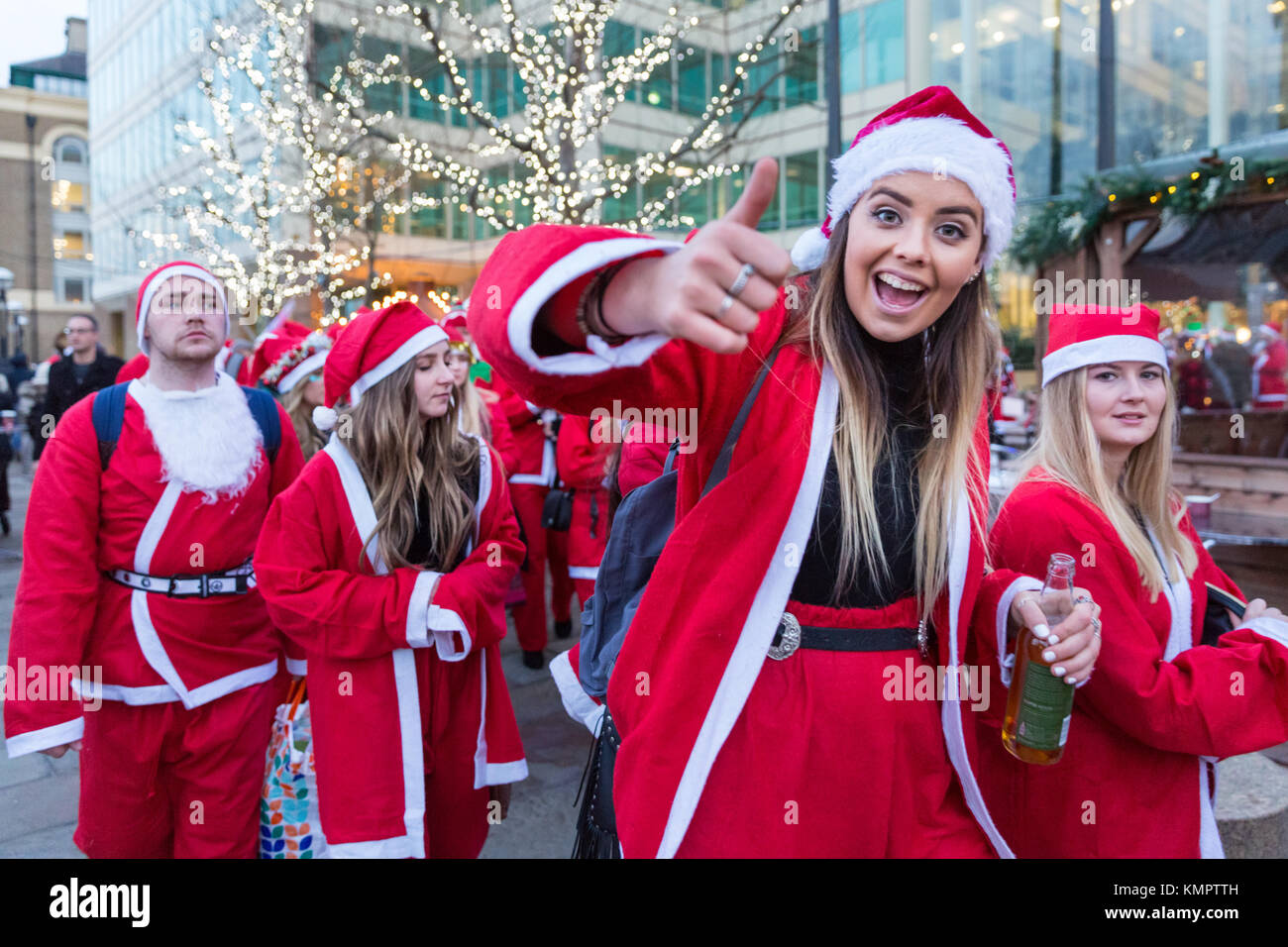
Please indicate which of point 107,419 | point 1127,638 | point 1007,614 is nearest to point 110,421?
point 107,419

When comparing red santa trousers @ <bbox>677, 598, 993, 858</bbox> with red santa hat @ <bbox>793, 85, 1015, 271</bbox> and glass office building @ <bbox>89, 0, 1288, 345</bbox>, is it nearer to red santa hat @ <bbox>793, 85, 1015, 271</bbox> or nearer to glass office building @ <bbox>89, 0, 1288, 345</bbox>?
red santa hat @ <bbox>793, 85, 1015, 271</bbox>

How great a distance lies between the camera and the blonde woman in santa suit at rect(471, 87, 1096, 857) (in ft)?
4.93

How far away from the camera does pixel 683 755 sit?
59.6 inches

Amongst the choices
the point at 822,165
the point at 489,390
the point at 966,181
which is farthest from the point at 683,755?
the point at 822,165

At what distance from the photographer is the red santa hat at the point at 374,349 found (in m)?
3.12

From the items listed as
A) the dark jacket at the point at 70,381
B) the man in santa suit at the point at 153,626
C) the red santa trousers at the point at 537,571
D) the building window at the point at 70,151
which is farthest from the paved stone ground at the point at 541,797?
the building window at the point at 70,151

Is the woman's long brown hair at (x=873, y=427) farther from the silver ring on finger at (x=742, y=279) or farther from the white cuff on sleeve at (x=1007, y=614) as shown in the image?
the silver ring on finger at (x=742, y=279)

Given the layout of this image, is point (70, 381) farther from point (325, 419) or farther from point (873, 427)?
point (873, 427)

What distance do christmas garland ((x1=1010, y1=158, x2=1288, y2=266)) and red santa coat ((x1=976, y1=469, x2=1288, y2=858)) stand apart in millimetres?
6114

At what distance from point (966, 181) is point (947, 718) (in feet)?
3.12

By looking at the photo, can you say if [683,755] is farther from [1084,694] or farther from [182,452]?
[182,452]

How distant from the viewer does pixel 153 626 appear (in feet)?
9.35

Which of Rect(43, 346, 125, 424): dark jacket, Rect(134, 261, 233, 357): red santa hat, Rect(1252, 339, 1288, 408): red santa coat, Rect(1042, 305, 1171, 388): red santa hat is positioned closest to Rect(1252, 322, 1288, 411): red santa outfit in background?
Rect(1252, 339, 1288, 408): red santa coat

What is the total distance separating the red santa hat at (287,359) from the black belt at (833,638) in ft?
12.9
